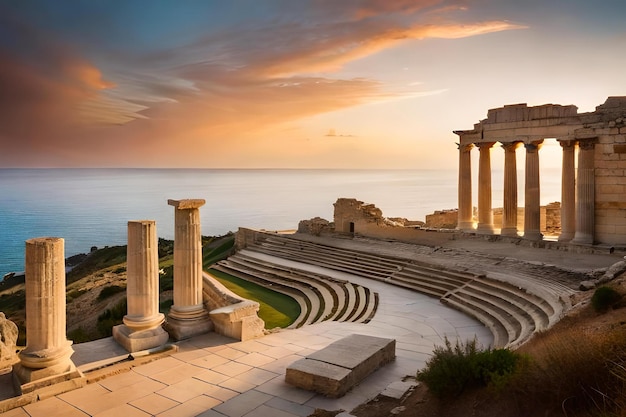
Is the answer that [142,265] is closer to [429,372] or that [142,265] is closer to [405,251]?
[429,372]

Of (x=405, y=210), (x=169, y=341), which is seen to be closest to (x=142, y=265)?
(x=169, y=341)

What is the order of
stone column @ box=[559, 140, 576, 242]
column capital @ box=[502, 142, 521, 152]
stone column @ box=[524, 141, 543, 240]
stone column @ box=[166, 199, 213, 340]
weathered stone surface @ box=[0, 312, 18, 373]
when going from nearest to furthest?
weathered stone surface @ box=[0, 312, 18, 373] < stone column @ box=[166, 199, 213, 340] < stone column @ box=[559, 140, 576, 242] < stone column @ box=[524, 141, 543, 240] < column capital @ box=[502, 142, 521, 152]

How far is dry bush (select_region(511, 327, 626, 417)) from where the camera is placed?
5.24m

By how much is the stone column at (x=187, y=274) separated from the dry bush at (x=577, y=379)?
835 cm

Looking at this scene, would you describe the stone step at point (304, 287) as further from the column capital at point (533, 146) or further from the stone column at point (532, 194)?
the column capital at point (533, 146)

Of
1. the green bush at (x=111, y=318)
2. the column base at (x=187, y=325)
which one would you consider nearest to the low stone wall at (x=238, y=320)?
the column base at (x=187, y=325)

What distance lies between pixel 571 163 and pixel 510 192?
3.36 metres

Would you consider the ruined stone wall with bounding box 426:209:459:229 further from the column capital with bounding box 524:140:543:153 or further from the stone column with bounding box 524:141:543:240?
the column capital with bounding box 524:140:543:153

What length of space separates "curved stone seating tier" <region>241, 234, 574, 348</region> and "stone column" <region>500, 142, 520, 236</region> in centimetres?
645

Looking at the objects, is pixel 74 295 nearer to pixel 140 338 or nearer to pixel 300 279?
pixel 300 279

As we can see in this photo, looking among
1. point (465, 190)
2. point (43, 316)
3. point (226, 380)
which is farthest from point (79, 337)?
point (465, 190)

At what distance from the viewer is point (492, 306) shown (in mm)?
15297

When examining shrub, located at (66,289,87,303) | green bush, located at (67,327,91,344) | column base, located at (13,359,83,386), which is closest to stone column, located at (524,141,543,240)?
green bush, located at (67,327,91,344)

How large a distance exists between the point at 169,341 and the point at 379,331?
232 inches
